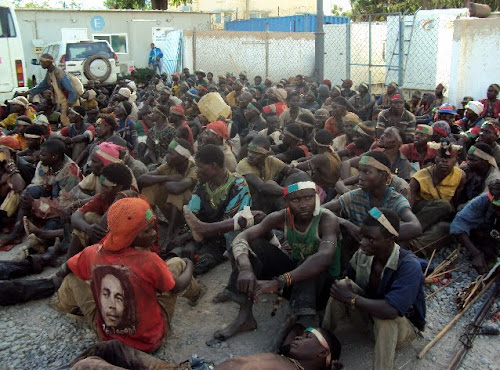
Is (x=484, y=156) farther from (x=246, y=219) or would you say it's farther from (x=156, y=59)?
(x=156, y=59)

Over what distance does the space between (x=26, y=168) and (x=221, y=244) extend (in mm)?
2975

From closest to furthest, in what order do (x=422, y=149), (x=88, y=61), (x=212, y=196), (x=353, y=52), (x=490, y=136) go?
Result: (x=212, y=196) < (x=490, y=136) < (x=422, y=149) < (x=353, y=52) < (x=88, y=61)

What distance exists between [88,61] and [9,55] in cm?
534

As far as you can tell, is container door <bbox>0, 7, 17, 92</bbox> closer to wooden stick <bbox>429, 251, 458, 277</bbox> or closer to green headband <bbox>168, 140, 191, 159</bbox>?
green headband <bbox>168, 140, 191, 159</bbox>

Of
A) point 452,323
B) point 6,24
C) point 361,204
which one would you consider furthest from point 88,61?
point 452,323

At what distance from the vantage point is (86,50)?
1884 cm

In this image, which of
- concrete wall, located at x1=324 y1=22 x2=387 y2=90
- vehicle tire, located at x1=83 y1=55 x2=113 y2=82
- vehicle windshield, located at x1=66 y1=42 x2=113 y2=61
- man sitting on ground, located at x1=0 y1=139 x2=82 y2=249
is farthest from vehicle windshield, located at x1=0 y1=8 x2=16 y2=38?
concrete wall, located at x1=324 y1=22 x2=387 y2=90

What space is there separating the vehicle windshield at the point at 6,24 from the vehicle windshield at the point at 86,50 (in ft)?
18.8

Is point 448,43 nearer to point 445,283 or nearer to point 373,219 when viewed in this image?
point 445,283

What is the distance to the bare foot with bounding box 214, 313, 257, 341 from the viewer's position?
395 centimetres

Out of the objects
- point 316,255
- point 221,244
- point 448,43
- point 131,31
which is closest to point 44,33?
point 131,31

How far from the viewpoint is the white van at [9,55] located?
1259 centimetres

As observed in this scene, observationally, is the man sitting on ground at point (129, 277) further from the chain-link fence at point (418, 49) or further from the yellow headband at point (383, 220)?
the chain-link fence at point (418, 49)

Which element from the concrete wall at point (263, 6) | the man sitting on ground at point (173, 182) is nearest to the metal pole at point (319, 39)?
the man sitting on ground at point (173, 182)
